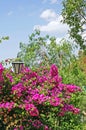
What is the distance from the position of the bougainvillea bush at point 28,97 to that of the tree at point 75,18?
838 inches

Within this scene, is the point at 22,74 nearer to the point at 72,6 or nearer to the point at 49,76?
the point at 49,76

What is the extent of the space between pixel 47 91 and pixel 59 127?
324 cm

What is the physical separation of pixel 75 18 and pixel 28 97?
22.6 m

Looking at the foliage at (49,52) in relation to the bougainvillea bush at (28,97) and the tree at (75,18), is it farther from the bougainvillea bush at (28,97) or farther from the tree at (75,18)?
the bougainvillea bush at (28,97)

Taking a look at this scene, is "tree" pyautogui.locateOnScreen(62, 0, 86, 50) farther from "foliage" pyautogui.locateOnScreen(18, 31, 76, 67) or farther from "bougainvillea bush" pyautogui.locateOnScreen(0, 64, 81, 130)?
"bougainvillea bush" pyautogui.locateOnScreen(0, 64, 81, 130)

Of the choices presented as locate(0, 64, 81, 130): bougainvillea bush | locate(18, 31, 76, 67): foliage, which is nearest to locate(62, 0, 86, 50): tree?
locate(18, 31, 76, 67): foliage

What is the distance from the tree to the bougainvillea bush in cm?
2130

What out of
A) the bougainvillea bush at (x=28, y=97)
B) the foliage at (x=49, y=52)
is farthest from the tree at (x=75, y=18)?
the bougainvillea bush at (x=28, y=97)

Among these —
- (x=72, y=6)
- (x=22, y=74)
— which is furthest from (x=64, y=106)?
(x=72, y=6)

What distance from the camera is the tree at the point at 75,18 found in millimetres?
29477

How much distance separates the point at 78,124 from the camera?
11.8m

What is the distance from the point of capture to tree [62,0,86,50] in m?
29.5

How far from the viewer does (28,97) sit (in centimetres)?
778

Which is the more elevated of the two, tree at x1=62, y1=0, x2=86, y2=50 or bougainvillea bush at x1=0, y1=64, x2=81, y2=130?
tree at x1=62, y1=0, x2=86, y2=50
